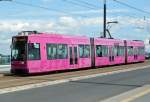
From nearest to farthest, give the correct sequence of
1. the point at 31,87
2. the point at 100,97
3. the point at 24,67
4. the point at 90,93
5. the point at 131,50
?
the point at 100,97 < the point at 90,93 < the point at 31,87 < the point at 24,67 < the point at 131,50

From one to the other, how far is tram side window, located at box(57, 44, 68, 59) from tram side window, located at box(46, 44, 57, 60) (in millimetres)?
573

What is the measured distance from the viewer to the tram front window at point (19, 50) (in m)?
35.0

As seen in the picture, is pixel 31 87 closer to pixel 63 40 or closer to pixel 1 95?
pixel 1 95

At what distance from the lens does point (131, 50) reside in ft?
197

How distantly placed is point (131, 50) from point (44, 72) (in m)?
23.8

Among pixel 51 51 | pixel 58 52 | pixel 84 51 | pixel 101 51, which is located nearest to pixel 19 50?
pixel 51 51

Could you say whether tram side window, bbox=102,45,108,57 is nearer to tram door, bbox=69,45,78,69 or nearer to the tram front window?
tram door, bbox=69,45,78,69

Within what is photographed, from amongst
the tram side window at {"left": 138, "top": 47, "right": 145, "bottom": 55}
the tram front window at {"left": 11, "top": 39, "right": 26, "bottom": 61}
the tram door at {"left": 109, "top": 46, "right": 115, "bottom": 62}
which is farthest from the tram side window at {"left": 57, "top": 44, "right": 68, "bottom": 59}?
the tram side window at {"left": 138, "top": 47, "right": 145, "bottom": 55}

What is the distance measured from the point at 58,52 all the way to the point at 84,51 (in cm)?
612

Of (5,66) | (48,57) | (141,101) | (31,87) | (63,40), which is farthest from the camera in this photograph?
(5,66)

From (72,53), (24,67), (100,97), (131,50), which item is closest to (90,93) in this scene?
(100,97)

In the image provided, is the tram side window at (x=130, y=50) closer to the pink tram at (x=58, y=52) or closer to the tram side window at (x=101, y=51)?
the pink tram at (x=58, y=52)

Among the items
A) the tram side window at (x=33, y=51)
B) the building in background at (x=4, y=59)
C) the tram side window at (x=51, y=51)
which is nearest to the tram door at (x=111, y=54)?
the building in background at (x=4, y=59)

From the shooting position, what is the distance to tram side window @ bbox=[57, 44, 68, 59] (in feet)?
129
